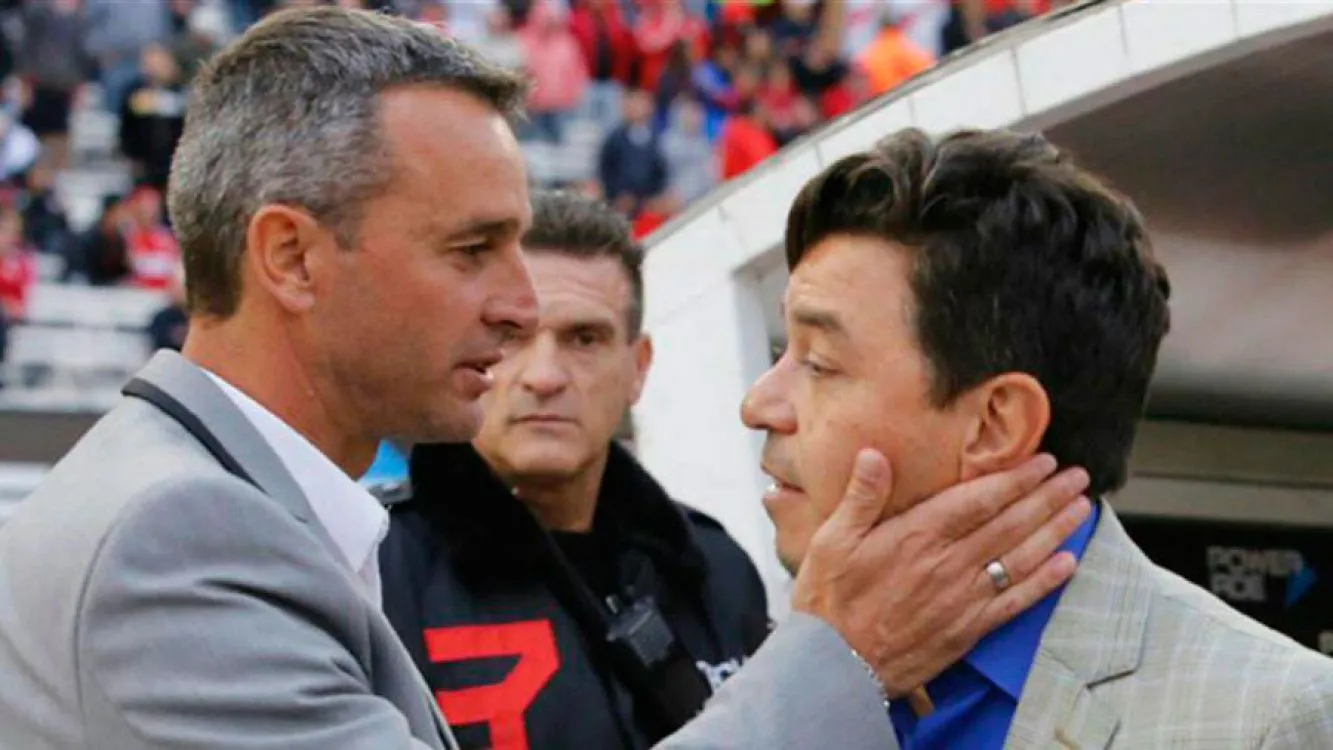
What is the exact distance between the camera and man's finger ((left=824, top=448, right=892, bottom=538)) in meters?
2.27

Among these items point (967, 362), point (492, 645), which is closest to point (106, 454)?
point (967, 362)

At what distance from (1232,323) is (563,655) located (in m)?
1.63

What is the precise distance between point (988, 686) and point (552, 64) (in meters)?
13.5

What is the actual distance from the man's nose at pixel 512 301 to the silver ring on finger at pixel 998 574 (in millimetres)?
538

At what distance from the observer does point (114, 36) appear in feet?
44.5

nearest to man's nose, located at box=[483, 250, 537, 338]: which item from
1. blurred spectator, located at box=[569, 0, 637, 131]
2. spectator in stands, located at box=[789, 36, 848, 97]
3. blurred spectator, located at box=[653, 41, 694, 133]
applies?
blurred spectator, located at box=[653, 41, 694, 133]

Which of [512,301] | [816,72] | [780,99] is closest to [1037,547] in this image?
[512,301]

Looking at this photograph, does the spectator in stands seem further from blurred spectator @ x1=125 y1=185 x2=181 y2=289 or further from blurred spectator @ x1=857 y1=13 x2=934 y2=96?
blurred spectator @ x1=125 y1=185 x2=181 y2=289

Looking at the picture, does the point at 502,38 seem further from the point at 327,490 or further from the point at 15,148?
the point at 327,490

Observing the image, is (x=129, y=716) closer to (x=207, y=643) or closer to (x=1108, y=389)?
(x=207, y=643)

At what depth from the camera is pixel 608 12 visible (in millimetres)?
16031

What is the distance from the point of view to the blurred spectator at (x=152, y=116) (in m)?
13.2

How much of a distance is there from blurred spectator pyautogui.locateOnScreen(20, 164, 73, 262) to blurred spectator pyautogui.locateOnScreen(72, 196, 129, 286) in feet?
0.29

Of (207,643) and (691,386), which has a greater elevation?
(207,643)
